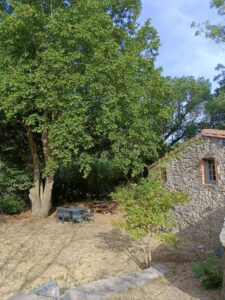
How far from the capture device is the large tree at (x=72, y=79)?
13.5 m

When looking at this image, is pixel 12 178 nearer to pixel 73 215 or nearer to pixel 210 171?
pixel 73 215

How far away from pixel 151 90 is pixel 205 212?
7228 mm

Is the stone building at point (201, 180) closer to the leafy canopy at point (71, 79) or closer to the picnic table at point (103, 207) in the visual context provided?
the leafy canopy at point (71, 79)

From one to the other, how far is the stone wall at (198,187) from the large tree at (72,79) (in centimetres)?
289

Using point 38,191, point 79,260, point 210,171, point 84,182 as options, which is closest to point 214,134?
point 210,171

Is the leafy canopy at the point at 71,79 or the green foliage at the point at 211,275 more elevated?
the leafy canopy at the point at 71,79

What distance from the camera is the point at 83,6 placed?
14.3m

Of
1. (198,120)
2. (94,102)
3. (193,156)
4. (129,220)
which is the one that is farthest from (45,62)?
(198,120)

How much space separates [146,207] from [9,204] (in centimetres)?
1103

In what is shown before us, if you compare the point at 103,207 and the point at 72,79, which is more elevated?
the point at 72,79

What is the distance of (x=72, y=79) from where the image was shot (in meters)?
13.5

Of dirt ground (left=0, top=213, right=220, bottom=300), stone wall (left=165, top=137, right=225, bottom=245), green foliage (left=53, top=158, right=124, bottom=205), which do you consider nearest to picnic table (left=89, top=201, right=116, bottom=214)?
green foliage (left=53, top=158, right=124, bottom=205)

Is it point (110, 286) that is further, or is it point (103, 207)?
point (103, 207)

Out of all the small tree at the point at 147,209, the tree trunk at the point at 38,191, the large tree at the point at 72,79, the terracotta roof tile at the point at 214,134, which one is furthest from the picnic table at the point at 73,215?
the small tree at the point at 147,209
